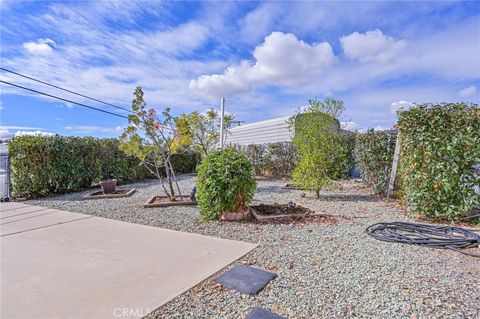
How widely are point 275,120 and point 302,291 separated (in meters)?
13.6

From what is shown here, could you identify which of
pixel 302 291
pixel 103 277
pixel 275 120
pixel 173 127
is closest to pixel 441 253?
pixel 302 291

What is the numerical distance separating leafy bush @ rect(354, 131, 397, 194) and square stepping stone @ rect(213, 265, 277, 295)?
5.83 meters

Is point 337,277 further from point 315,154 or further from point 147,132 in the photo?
point 147,132

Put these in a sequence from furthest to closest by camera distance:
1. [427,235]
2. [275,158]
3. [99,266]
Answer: [275,158] → [427,235] → [99,266]

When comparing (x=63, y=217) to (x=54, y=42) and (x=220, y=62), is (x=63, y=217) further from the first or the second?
(x=220, y=62)

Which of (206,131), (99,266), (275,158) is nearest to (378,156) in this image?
(275,158)

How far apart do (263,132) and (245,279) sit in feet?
46.1

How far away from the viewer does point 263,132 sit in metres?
16.2

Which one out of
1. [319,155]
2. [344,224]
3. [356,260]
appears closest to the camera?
[356,260]

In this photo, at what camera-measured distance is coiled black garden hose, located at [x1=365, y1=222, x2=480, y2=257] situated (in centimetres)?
348

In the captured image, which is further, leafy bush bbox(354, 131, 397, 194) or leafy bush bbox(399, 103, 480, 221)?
leafy bush bbox(354, 131, 397, 194)

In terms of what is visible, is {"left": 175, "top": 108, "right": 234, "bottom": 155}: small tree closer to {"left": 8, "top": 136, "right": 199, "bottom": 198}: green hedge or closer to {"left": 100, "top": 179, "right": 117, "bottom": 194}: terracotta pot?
{"left": 8, "top": 136, "right": 199, "bottom": 198}: green hedge

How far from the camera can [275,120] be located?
1533cm

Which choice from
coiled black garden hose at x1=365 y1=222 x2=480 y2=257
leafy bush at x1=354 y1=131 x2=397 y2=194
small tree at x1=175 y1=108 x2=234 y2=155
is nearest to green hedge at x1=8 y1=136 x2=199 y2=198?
small tree at x1=175 y1=108 x2=234 y2=155
